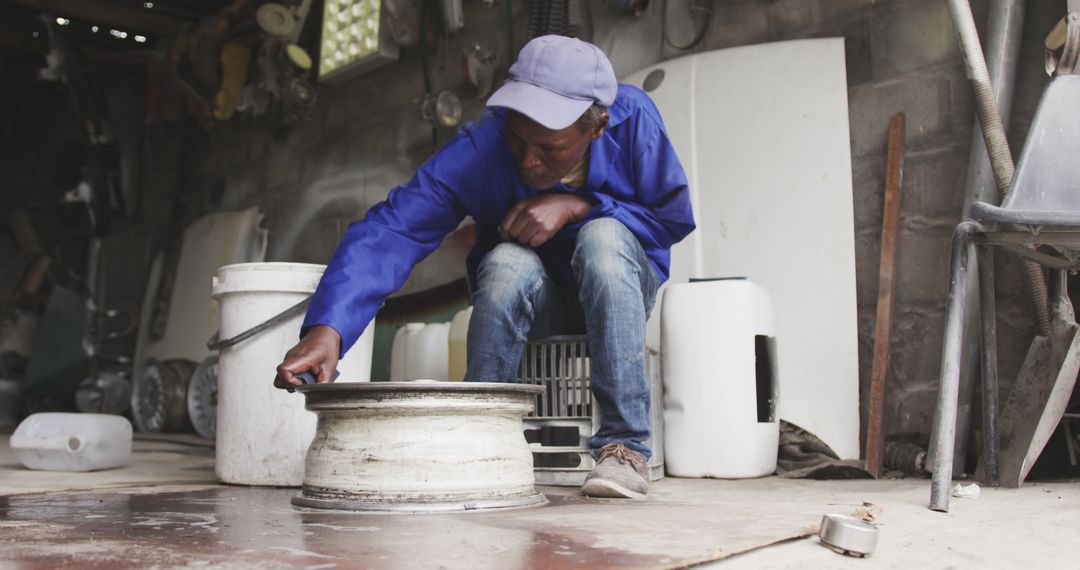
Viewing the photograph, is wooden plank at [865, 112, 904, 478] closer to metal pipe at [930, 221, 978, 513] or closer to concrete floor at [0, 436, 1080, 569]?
concrete floor at [0, 436, 1080, 569]

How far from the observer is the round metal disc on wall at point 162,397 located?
202 inches

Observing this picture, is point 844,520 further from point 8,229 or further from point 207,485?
point 8,229

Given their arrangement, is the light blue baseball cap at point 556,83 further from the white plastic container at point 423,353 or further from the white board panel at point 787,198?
the white plastic container at point 423,353

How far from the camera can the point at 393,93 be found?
4875mm

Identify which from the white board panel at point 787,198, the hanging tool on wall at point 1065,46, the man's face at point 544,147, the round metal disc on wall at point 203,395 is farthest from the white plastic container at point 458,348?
the round metal disc on wall at point 203,395

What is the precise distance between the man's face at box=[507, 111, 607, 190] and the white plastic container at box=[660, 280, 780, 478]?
0.75 m

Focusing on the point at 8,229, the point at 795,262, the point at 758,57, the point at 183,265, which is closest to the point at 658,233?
the point at 795,262

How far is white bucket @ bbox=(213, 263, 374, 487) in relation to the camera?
2430 millimetres

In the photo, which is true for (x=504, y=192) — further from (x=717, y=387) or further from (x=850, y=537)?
(x=850, y=537)

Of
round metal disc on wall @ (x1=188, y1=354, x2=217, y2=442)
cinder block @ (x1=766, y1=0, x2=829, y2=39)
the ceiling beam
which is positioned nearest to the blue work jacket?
cinder block @ (x1=766, y1=0, x2=829, y2=39)

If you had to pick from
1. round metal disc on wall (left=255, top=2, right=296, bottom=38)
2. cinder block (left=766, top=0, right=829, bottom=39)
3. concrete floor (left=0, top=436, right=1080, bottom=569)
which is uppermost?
round metal disc on wall (left=255, top=2, right=296, bottom=38)

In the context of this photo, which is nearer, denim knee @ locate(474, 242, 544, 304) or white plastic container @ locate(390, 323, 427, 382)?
denim knee @ locate(474, 242, 544, 304)

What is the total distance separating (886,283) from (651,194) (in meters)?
0.94

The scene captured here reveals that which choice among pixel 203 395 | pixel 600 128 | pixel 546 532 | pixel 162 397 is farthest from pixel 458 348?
pixel 162 397
